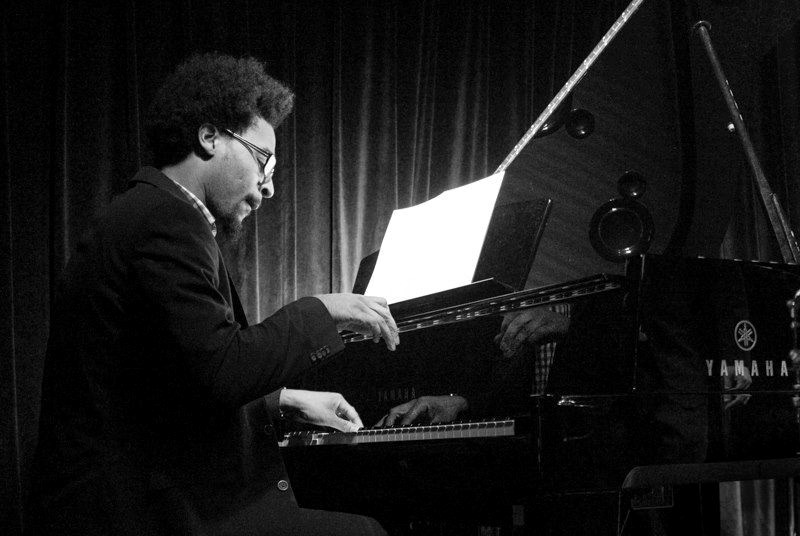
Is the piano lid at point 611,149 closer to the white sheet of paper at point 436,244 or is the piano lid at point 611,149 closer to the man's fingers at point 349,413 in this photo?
the white sheet of paper at point 436,244

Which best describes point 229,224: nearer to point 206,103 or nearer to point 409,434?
point 206,103

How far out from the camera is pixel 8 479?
3.24 m

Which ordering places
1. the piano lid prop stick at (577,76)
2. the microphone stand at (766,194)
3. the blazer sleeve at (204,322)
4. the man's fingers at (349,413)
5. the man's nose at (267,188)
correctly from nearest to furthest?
the blazer sleeve at (204,322), the man's nose at (267,188), the man's fingers at (349,413), the microphone stand at (766,194), the piano lid prop stick at (577,76)

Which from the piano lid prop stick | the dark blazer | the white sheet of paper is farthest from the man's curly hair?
the piano lid prop stick

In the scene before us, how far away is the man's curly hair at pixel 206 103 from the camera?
1752 millimetres

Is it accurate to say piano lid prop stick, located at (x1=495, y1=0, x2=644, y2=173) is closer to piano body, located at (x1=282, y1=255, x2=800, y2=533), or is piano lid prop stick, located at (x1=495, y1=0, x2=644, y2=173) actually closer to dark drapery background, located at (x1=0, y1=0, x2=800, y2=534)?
dark drapery background, located at (x1=0, y1=0, x2=800, y2=534)

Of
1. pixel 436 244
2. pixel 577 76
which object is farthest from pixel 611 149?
pixel 436 244

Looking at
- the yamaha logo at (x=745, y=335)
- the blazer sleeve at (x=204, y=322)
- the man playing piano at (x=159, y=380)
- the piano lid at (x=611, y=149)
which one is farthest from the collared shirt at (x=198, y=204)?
the piano lid at (x=611, y=149)

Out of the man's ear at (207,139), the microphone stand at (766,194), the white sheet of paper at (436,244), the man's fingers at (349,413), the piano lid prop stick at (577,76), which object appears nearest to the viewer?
the man's ear at (207,139)

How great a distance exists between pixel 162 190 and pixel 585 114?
6.58 feet

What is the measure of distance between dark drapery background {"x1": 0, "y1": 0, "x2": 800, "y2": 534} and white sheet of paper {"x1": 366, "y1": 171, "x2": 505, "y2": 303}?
2.30 feet

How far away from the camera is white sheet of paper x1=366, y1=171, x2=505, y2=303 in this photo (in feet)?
7.14

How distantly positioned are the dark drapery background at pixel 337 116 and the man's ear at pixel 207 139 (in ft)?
5.03

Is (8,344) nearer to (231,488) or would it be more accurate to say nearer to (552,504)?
(231,488)
